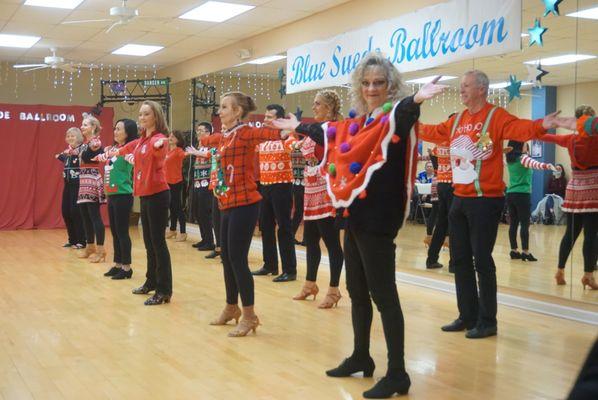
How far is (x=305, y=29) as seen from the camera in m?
8.45

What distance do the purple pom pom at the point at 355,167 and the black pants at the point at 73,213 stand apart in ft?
18.6

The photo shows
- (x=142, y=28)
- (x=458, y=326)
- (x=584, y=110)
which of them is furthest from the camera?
(x=142, y=28)

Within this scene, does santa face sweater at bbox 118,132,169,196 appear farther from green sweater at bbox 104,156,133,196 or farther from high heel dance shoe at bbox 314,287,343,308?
high heel dance shoe at bbox 314,287,343,308

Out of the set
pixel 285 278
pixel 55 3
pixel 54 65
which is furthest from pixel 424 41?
pixel 54 65

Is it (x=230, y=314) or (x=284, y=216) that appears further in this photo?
(x=284, y=216)

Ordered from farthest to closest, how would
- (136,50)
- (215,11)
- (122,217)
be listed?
(136,50), (215,11), (122,217)

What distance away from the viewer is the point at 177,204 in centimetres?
952

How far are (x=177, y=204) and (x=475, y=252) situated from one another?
608 centimetres

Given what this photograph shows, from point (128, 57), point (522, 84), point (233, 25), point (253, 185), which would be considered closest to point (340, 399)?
point (253, 185)

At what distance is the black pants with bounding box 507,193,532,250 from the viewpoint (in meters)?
5.46

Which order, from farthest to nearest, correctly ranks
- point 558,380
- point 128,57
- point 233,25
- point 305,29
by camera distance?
point 128,57
point 233,25
point 305,29
point 558,380

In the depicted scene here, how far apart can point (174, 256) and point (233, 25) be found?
10.4ft

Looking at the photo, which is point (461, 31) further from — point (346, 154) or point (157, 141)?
point (346, 154)

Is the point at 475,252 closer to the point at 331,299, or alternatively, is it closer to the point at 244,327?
the point at 331,299
